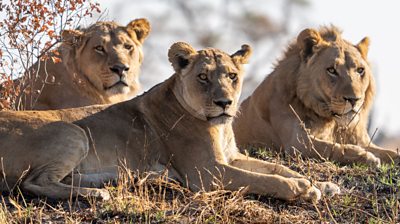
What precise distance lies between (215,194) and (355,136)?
2.64 metres

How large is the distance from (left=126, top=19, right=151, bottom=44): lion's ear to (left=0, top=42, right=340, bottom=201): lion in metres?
2.07

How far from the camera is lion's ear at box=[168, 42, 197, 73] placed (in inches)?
282

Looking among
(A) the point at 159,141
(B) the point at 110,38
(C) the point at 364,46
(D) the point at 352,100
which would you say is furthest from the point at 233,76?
(B) the point at 110,38

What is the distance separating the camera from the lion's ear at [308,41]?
344 inches

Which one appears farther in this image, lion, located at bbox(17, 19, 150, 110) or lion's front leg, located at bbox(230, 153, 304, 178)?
lion, located at bbox(17, 19, 150, 110)

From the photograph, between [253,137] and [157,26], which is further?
[157,26]

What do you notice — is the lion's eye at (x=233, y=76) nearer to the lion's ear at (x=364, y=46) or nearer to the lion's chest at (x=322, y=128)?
the lion's chest at (x=322, y=128)

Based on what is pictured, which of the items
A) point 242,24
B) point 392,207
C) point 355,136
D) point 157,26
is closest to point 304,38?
point 355,136

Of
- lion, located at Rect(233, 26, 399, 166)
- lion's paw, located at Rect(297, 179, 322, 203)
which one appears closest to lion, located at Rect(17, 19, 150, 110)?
lion, located at Rect(233, 26, 399, 166)

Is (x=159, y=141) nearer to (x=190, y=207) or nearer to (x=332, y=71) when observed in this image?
(x=190, y=207)

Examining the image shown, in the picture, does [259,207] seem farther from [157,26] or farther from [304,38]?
[157,26]

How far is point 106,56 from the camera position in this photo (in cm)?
895

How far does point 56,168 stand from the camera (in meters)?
6.60

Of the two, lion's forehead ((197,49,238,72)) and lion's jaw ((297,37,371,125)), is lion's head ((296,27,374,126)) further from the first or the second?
lion's forehead ((197,49,238,72))
